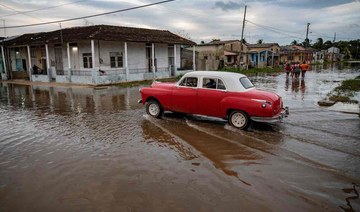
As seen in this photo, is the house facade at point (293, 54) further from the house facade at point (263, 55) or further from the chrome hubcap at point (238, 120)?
the chrome hubcap at point (238, 120)

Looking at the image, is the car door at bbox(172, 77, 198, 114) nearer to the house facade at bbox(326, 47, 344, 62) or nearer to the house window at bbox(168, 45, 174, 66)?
the house window at bbox(168, 45, 174, 66)

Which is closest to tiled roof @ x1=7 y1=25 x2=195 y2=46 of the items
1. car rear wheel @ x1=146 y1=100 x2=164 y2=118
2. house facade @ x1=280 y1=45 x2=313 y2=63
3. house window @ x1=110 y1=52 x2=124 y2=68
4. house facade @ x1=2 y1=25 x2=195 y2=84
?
house facade @ x1=2 y1=25 x2=195 y2=84

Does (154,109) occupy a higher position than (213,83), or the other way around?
(213,83)

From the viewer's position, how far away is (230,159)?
6047 mm

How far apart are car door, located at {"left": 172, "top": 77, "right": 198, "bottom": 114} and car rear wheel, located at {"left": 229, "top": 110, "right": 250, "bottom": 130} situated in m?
1.28

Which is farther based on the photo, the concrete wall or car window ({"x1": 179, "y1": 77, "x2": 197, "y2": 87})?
the concrete wall

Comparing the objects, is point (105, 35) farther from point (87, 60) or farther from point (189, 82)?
point (189, 82)

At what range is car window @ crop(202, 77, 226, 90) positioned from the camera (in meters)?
8.54

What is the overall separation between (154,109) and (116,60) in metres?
18.7

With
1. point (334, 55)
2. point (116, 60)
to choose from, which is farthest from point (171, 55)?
point (334, 55)

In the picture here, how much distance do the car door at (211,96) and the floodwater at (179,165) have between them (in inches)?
21.3

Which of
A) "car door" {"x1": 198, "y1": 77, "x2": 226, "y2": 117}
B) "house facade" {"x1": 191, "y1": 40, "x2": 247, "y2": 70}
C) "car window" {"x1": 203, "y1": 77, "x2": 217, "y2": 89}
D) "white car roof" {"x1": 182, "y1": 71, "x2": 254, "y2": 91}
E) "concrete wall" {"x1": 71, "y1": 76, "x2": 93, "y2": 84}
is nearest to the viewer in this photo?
"white car roof" {"x1": 182, "y1": 71, "x2": 254, "y2": 91}

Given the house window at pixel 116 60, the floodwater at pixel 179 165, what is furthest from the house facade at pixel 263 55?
the floodwater at pixel 179 165

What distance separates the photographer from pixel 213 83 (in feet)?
28.5
